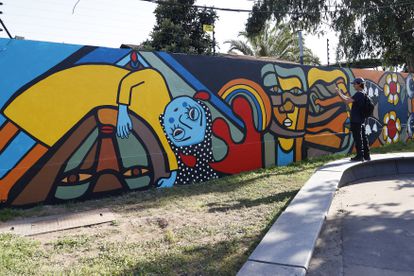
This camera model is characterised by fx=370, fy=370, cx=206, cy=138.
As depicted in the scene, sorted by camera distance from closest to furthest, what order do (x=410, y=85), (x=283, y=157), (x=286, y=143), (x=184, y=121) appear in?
(x=184, y=121)
(x=283, y=157)
(x=286, y=143)
(x=410, y=85)

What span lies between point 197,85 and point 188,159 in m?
1.44

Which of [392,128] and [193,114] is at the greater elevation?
[193,114]

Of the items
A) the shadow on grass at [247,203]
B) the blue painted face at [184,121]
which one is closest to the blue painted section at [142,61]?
the blue painted face at [184,121]

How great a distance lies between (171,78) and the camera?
6.73 meters

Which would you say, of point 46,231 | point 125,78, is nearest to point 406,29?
point 125,78

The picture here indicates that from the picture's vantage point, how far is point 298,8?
18.7 m

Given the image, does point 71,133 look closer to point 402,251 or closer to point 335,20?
point 402,251

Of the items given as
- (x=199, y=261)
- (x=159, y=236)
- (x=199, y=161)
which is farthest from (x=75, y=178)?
(x=199, y=261)

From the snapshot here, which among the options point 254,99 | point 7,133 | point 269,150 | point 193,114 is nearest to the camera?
point 7,133

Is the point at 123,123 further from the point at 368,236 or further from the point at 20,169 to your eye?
the point at 368,236

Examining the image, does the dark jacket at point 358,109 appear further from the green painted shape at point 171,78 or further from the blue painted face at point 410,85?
the blue painted face at point 410,85

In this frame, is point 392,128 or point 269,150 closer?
point 269,150

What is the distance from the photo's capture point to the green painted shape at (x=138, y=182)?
241 inches

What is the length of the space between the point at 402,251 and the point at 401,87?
10927 mm
